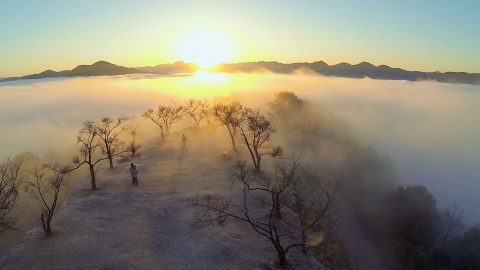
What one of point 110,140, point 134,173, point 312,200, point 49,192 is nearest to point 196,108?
point 110,140

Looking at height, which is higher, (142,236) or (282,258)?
(282,258)

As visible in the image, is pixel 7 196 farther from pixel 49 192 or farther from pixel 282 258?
pixel 282 258

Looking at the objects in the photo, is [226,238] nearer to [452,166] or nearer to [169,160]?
[169,160]

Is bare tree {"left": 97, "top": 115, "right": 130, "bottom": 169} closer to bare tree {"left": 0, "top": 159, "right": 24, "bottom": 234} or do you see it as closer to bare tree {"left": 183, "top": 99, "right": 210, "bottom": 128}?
bare tree {"left": 0, "top": 159, "right": 24, "bottom": 234}

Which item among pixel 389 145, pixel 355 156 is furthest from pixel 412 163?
pixel 355 156

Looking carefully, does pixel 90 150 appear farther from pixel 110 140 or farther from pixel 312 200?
pixel 312 200

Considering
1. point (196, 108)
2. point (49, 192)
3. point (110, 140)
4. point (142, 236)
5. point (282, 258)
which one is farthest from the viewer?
point (196, 108)

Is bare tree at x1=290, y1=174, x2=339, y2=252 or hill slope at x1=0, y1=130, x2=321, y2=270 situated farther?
bare tree at x1=290, y1=174, x2=339, y2=252

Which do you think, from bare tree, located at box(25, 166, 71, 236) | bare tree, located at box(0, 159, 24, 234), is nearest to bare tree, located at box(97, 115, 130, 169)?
bare tree, located at box(25, 166, 71, 236)

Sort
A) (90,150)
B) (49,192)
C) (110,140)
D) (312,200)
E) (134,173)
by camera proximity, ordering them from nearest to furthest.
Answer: (49,192) → (90,150) → (134,173) → (312,200) → (110,140)

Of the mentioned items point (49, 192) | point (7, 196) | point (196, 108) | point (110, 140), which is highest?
point (7, 196)

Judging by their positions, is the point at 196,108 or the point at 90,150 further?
the point at 196,108
